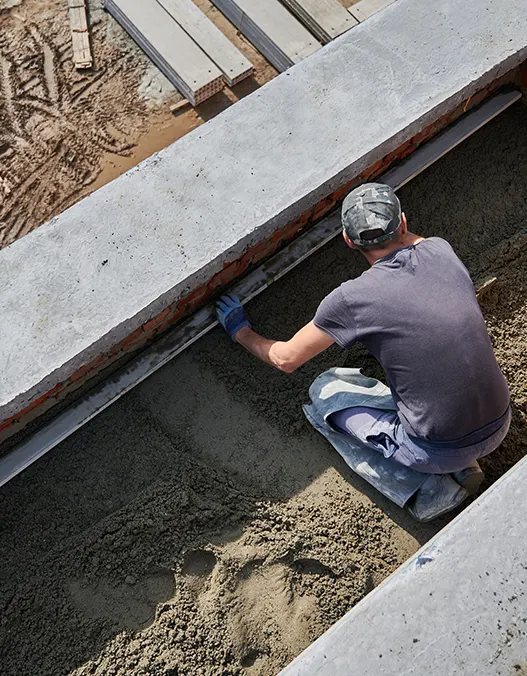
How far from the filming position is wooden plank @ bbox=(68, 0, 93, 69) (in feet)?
14.6

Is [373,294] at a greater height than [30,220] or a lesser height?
lesser

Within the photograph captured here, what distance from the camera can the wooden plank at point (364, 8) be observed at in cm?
454

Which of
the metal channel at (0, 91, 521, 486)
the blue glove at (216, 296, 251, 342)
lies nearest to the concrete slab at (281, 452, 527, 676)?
the blue glove at (216, 296, 251, 342)

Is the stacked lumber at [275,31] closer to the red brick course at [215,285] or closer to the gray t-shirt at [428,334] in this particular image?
the red brick course at [215,285]

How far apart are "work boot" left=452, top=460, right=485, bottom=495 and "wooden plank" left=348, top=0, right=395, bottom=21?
3.20m

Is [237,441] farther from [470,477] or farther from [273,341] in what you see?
[470,477]

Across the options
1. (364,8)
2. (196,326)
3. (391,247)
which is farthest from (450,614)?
(364,8)

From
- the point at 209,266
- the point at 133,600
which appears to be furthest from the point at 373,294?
the point at 133,600

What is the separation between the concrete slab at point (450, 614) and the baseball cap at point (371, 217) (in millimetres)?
1191

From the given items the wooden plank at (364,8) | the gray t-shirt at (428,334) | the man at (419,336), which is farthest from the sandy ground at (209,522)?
the wooden plank at (364,8)

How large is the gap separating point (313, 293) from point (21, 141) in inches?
86.1

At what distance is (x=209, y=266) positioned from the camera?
2.94m

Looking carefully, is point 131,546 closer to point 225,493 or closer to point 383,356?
point 225,493

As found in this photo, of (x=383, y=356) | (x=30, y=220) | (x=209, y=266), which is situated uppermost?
(x=30, y=220)
